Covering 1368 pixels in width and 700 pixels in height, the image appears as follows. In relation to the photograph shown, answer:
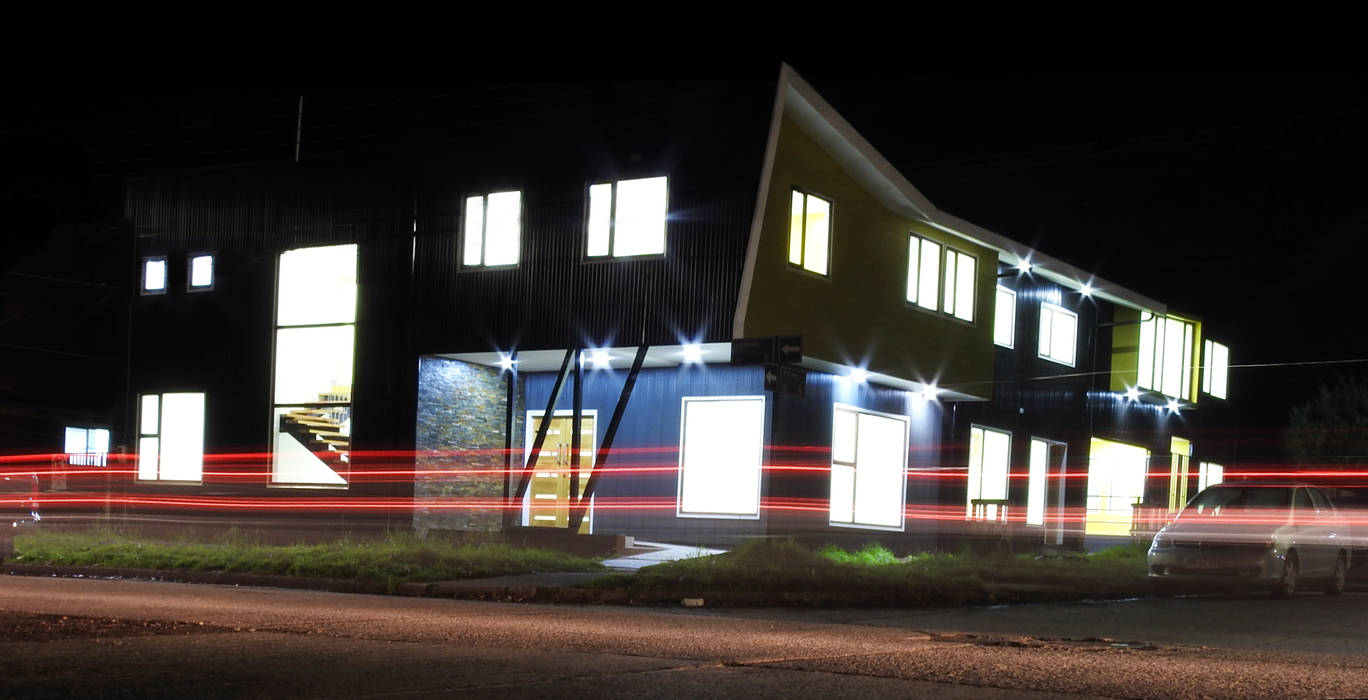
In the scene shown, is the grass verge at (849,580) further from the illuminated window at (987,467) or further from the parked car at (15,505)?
the parked car at (15,505)

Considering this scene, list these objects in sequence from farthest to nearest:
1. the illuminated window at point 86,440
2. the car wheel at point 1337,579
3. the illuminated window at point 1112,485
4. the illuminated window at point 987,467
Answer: the illuminated window at point 86,440 → the illuminated window at point 1112,485 → the illuminated window at point 987,467 → the car wheel at point 1337,579

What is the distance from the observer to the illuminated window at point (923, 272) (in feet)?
87.0

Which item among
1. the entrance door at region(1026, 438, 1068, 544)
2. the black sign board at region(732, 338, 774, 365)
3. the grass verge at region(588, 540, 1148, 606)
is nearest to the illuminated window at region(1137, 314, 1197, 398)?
the entrance door at region(1026, 438, 1068, 544)

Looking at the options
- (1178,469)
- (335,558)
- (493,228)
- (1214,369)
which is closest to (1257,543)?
(335,558)

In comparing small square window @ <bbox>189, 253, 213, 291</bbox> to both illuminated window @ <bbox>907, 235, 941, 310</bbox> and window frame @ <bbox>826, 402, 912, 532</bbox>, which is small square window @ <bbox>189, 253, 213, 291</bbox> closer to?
window frame @ <bbox>826, 402, 912, 532</bbox>

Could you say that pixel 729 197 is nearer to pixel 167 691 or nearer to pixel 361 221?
pixel 361 221

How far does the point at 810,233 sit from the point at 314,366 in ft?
33.7

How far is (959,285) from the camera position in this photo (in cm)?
2822

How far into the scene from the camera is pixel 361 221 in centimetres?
2650

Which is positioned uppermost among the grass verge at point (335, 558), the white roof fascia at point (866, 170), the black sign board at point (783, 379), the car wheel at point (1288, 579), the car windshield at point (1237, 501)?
the white roof fascia at point (866, 170)

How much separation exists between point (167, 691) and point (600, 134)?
17.3 m

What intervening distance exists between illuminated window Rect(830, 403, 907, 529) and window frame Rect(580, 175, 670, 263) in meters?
4.81

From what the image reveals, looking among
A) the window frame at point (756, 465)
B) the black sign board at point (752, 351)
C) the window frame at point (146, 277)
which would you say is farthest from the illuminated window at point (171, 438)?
the black sign board at point (752, 351)

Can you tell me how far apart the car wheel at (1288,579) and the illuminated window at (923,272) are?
28.8 ft
